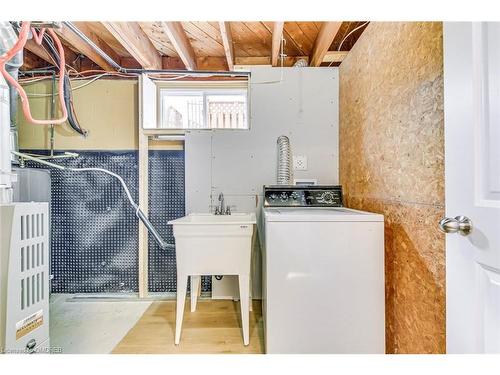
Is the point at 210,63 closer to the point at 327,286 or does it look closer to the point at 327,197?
the point at 327,197

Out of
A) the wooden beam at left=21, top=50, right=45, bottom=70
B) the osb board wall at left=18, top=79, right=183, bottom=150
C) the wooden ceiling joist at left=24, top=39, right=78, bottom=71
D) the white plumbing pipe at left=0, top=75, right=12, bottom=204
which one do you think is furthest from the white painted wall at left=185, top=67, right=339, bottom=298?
the wooden beam at left=21, top=50, right=45, bottom=70


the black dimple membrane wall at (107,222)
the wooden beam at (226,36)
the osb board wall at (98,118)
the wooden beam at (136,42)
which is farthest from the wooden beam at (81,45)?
the wooden beam at (226,36)

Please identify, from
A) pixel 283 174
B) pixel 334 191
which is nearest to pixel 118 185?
pixel 283 174

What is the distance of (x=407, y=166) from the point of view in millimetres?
1240

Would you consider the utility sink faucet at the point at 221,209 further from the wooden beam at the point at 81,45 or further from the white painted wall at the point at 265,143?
the wooden beam at the point at 81,45

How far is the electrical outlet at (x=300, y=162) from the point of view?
7.59ft

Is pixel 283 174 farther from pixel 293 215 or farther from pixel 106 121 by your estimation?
pixel 106 121

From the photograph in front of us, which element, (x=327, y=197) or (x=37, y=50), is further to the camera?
(x=37, y=50)

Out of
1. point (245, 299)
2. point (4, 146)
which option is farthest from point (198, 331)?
point (4, 146)

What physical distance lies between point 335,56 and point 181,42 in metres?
1.32

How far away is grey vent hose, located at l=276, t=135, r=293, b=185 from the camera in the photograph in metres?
2.18

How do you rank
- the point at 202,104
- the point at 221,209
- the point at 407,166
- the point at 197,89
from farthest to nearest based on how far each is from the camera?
the point at 202,104
the point at 197,89
the point at 221,209
the point at 407,166

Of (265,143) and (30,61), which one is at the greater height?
(30,61)
